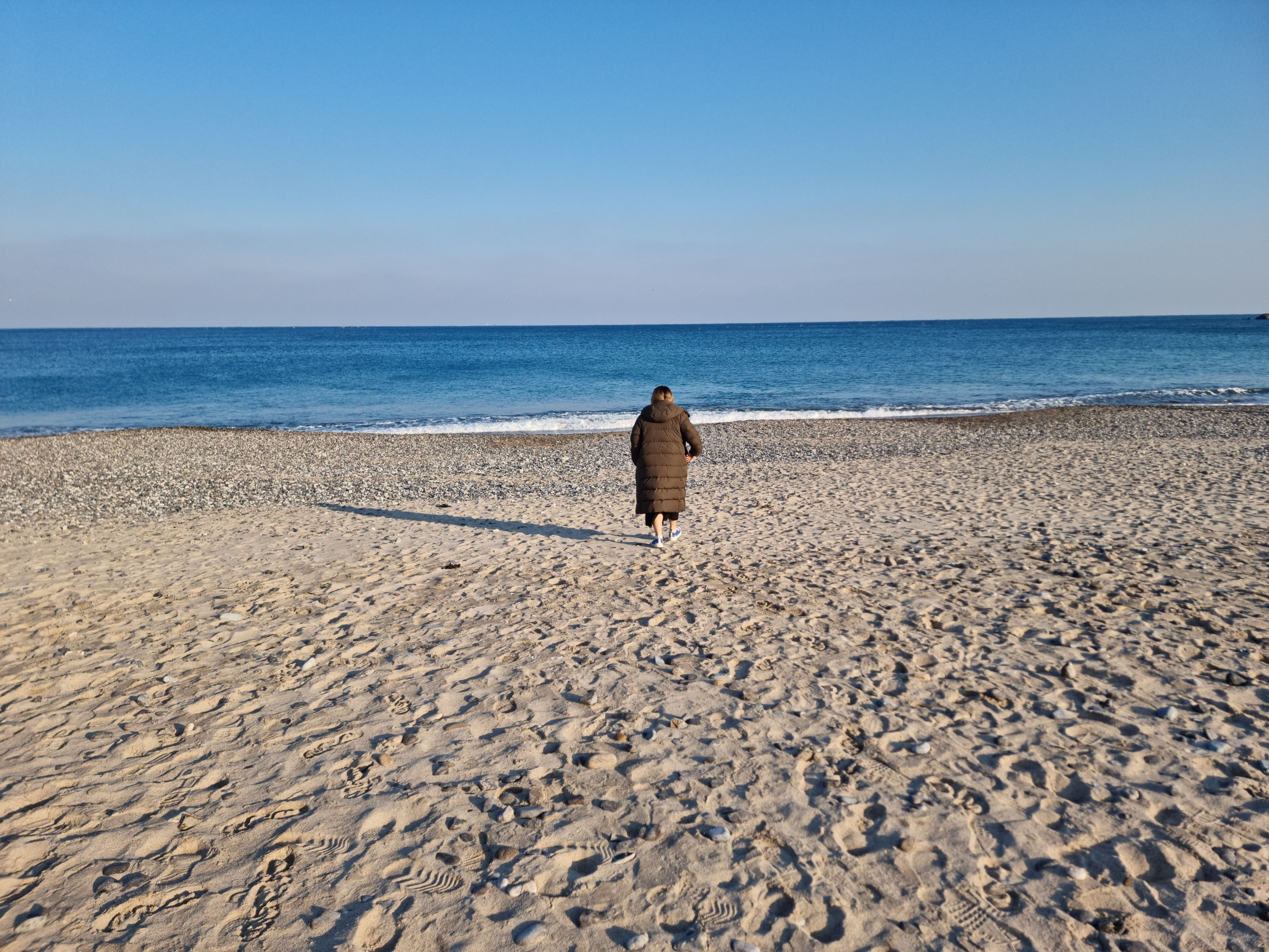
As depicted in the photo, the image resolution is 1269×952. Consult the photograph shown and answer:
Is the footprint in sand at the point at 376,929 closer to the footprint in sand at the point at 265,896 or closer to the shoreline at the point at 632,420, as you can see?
the footprint in sand at the point at 265,896

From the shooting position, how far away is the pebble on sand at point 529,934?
9.70ft

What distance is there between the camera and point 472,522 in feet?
36.4

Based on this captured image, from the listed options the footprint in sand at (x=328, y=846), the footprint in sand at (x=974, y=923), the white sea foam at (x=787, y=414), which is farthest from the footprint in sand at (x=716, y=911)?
the white sea foam at (x=787, y=414)

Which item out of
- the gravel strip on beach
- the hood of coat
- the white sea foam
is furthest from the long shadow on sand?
the white sea foam

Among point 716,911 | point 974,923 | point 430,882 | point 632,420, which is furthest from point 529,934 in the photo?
point 632,420

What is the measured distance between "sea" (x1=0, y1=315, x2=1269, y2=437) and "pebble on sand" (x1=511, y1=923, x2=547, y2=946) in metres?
24.7

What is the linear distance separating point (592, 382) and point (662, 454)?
3853 centimetres

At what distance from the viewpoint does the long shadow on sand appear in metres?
10.2

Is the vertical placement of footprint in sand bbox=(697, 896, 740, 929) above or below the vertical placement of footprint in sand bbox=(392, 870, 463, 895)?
above

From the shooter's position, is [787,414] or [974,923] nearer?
[974,923]

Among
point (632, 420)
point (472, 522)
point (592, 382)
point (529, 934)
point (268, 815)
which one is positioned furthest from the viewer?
point (592, 382)

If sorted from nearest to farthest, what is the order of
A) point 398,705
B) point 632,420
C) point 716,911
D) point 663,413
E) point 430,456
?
point 716,911
point 398,705
point 663,413
point 430,456
point 632,420

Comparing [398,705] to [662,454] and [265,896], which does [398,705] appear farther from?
[662,454]

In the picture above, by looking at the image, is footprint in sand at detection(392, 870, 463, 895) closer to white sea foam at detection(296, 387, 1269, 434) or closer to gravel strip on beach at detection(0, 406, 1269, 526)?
gravel strip on beach at detection(0, 406, 1269, 526)
